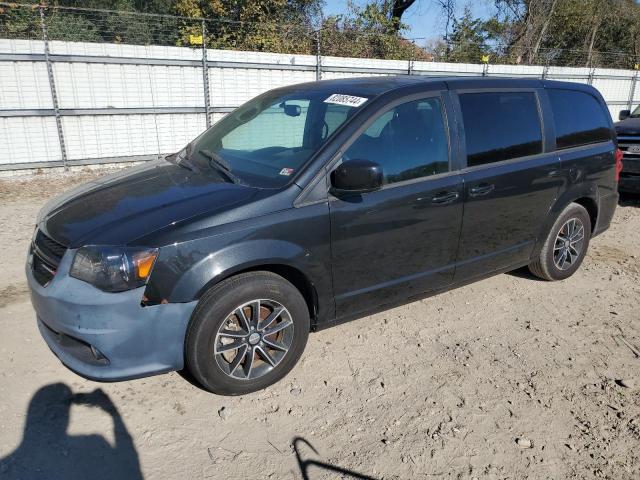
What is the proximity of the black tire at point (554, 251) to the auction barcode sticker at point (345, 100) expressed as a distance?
2.30 metres

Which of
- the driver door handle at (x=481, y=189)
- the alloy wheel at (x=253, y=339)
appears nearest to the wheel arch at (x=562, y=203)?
the driver door handle at (x=481, y=189)

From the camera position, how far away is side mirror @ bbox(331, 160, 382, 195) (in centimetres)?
301

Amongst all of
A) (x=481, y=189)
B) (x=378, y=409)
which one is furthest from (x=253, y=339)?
(x=481, y=189)

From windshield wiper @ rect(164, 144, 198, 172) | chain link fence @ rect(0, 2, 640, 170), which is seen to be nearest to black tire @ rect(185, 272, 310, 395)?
windshield wiper @ rect(164, 144, 198, 172)

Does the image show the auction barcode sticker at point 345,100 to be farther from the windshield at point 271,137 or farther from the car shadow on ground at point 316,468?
the car shadow on ground at point 316,468

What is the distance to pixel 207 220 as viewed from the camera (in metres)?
2.82

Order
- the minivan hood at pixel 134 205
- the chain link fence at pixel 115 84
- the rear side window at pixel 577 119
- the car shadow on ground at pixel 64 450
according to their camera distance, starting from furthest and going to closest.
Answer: the chain link fence at pixel 115 84 < the rear side window at pixel 577 119 < the minivan hood at pixel 134 205 < the car shadow on ground at pixel 64 450

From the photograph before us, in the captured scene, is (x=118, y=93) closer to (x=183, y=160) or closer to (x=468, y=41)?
(x=183, y=160)

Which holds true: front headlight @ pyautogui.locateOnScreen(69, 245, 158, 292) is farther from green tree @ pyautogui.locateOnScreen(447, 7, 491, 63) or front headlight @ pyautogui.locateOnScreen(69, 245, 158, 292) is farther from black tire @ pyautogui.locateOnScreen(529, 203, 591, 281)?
green tree @ pyautogui.locateOnScreen(447, 7, 491, 63)

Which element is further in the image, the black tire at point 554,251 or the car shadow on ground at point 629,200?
the car shadow on ground at point 629,200

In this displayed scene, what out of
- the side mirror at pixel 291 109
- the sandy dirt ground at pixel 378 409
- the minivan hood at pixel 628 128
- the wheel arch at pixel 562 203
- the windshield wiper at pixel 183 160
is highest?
the side mirror at pixel 291 109

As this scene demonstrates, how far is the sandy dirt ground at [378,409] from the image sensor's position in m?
2.61

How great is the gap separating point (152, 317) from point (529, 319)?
3037mm

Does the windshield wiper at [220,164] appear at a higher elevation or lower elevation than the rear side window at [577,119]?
lower
